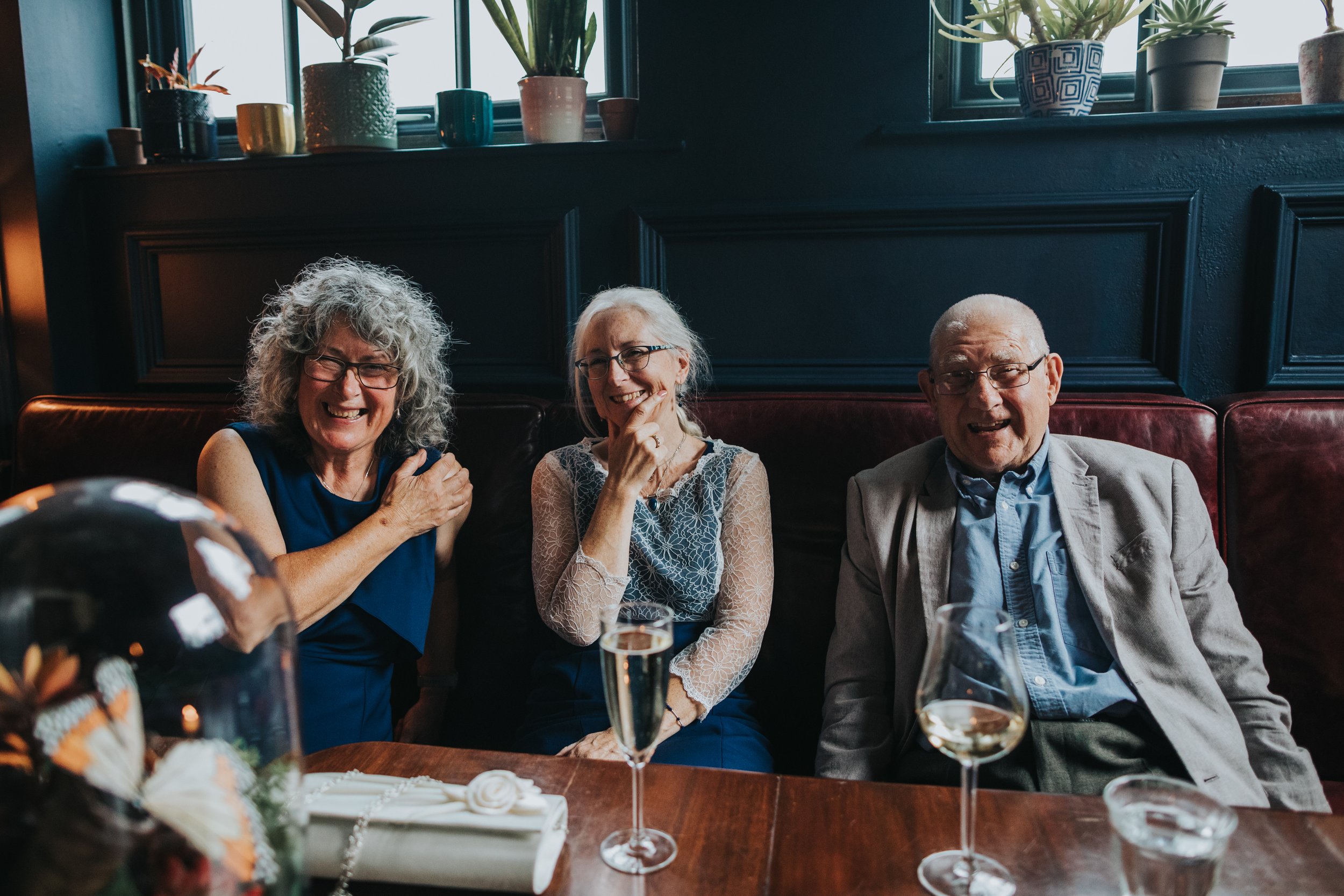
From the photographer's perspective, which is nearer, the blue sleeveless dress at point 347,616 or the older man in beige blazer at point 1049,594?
the older man in beige blazer at point 1049,594

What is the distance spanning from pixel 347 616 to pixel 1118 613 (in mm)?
1373

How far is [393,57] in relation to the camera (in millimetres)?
2598

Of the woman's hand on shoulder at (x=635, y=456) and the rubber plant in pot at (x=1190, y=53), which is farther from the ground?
the rubber plant in pot at (x=1190, y=53)

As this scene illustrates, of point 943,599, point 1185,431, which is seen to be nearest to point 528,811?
point 943,599

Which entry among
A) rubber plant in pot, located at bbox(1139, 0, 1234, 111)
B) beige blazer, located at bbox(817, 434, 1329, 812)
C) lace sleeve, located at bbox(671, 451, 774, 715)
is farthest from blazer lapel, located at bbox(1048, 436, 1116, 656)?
rubber plant in pot, located at bbox(1139, 0, 1234, 111)

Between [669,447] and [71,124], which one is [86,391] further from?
[669,447]

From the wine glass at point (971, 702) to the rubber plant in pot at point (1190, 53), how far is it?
1804 mm

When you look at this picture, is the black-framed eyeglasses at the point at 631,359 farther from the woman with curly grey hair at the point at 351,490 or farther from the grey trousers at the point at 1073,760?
the grey trousers at the point at 1073,760

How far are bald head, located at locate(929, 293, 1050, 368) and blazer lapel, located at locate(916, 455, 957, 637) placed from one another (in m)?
0.23

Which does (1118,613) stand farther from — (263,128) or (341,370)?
(263,128)

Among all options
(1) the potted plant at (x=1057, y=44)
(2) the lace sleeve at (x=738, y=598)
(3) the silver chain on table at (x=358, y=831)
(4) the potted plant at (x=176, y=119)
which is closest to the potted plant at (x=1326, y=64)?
(1) the potted plant at (x=1057, y=44)

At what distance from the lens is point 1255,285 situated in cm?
199

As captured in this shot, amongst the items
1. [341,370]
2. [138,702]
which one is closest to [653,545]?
[341,370]

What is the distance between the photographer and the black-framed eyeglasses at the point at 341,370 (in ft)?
5.50
